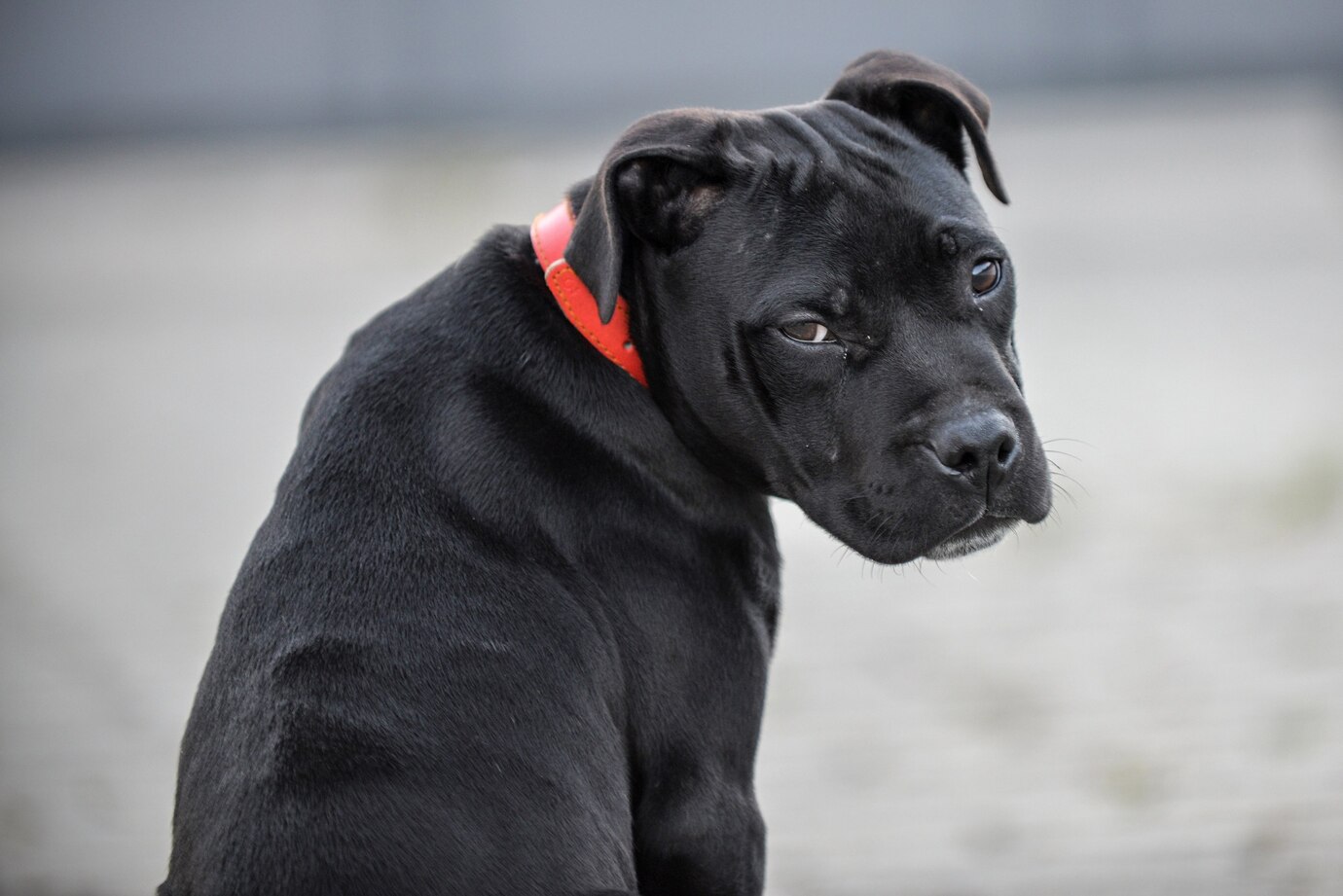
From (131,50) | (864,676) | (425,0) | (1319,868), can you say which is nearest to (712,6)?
(425,0)

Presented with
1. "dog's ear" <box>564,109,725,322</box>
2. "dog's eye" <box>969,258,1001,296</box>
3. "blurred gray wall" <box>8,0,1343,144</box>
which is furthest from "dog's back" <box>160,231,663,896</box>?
"blurred gray wall" <box>8,0,1343,144</box>

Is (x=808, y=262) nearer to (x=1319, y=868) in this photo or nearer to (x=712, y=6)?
(x=1319, y=868)

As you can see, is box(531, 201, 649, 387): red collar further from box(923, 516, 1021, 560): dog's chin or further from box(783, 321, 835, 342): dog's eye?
box(923, 516, 1021, 560): dog's chin

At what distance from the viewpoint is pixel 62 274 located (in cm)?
1747

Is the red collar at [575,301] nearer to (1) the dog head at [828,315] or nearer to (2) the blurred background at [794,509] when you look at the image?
(1) the dog head at [828,315]

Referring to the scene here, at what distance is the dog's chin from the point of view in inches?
133

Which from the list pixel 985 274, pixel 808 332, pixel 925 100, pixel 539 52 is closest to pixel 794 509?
pixel 925 100

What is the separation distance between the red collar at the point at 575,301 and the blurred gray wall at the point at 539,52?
18599 millimetres

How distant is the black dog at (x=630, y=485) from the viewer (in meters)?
2.90

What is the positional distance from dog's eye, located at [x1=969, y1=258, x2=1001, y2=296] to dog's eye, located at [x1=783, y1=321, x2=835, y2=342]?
381 millimetres

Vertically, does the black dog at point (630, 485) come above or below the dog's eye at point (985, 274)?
below

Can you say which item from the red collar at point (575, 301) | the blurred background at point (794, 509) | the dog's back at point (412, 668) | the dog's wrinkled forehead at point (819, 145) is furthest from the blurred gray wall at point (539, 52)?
the dog's back at point (412, 668)

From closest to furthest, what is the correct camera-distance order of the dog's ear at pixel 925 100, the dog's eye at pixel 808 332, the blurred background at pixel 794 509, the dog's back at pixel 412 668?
the dog's back at pixel 412 668 → the dog's eye at pixel 808 332 → the dog's ear at pixel 925 100 → the blurred background at pixel 794 509

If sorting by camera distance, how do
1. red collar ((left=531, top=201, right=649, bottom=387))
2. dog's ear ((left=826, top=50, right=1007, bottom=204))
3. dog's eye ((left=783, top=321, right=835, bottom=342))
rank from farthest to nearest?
dog's ear ((left=826, top=50, right=1007, bottom=204)), red collar ((left=531, top=201, right=649, bottom=387)), dog's eye ((left=783, top=321, right=835, bottom=342))
